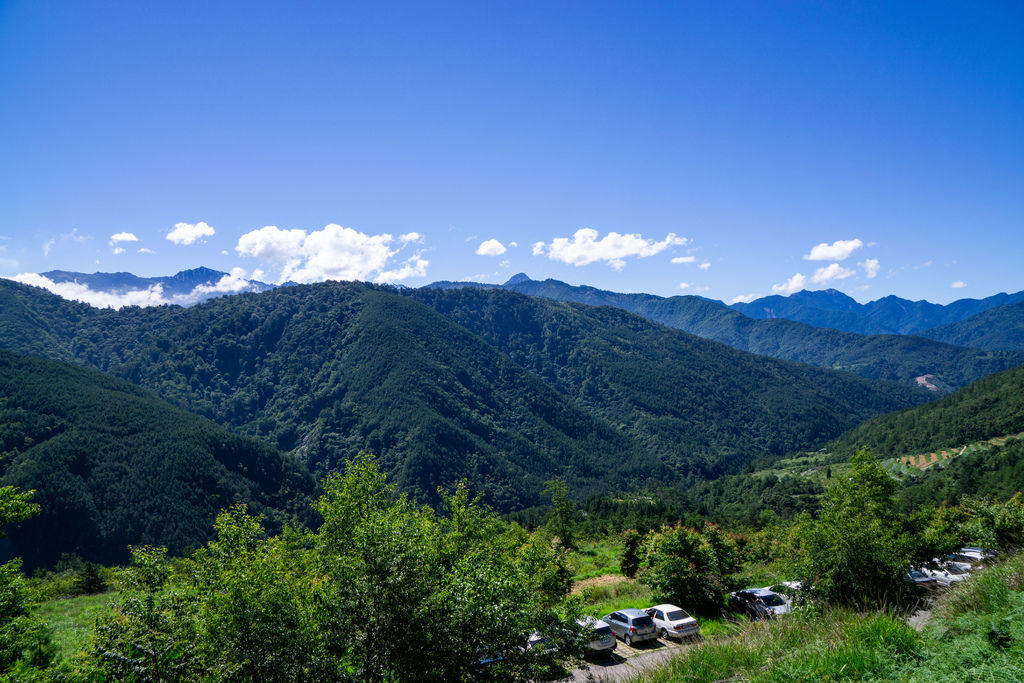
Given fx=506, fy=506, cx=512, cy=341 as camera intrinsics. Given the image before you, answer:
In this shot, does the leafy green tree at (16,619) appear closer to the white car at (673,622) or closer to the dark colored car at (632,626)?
the dark colored car at (632,626)

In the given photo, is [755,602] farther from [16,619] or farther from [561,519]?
[16,619]

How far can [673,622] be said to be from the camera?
75.3ft

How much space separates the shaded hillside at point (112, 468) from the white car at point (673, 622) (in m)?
155

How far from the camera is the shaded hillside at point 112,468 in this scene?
139250mm

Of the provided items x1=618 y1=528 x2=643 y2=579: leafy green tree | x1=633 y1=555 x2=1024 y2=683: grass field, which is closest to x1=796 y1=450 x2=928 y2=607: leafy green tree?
x1=633 y1=555 x2=1024 y2=683: grass field

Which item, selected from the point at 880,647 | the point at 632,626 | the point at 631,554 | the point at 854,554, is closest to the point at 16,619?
the point at 632,626

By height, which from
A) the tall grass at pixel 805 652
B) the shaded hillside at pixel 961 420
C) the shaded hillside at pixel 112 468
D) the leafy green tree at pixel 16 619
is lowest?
the shaded hillside at pixel 112 468

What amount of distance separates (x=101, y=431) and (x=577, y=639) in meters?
204

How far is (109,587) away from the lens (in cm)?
4266

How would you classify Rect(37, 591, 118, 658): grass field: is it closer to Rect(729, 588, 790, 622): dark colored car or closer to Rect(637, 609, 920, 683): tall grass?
Rect(637, 609, 920, 683): tall grass

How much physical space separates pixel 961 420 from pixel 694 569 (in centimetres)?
17497

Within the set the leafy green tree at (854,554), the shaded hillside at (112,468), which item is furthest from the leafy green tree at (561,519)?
the shaded hillside at (112,468)

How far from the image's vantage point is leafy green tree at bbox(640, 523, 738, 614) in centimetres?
2584

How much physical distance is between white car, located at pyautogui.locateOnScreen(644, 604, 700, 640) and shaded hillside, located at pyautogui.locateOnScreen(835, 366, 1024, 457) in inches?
5545
